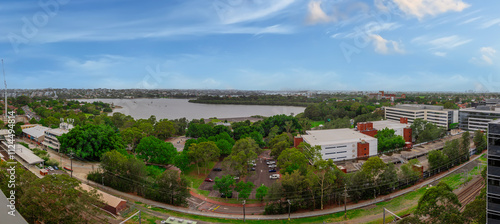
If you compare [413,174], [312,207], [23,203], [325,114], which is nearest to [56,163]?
[23,203]

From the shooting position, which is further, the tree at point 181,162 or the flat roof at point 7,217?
the tree at point 181,162

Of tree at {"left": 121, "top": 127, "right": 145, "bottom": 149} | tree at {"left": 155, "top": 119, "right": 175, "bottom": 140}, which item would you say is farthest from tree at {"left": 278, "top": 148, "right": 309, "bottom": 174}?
tree at {"left": 155, "top": 119, "right": 175, "bottom": 140}

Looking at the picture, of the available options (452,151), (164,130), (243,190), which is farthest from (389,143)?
(164,130)

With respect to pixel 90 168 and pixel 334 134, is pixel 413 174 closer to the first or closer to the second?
pixel 334 134

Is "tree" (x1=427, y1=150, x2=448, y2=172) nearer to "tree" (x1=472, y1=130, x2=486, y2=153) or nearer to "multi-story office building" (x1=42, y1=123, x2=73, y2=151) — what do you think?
"tree" (x1=472, y1=130, x2=486, y2=153)

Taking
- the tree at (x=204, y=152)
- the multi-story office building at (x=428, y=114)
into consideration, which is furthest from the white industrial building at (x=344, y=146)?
the multi-story office building at (x=428, y=114)

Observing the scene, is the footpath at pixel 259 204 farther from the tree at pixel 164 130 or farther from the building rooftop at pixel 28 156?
the tree at pixel 164 130

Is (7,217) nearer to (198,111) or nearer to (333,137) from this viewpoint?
(333,137)
